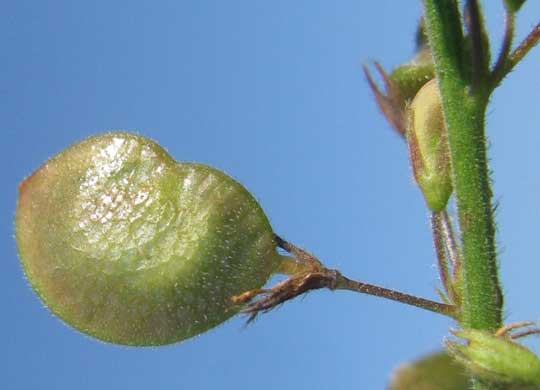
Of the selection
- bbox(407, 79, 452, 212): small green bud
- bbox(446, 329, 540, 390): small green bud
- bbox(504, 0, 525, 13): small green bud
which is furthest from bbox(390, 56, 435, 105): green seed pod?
bbox(446, 329, 540, 390): small green bud

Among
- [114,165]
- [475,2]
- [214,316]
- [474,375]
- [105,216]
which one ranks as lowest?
[474,375]

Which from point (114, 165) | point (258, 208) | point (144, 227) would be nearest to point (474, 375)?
point (258, 208)

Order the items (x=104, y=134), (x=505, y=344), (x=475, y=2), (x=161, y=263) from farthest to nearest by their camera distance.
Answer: (x=104, y=134), (x=161, y=263), (x=475, y=2), (x=505, y=344)

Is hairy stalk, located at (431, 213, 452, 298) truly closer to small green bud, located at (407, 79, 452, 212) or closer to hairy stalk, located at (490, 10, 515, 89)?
small green bud, located at (407, 79, 452, 212)

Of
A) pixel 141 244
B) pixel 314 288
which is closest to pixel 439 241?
pixel 314 288

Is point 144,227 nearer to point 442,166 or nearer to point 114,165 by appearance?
point 114,165

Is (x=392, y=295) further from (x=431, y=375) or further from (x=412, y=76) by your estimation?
(x=412, y=76)
